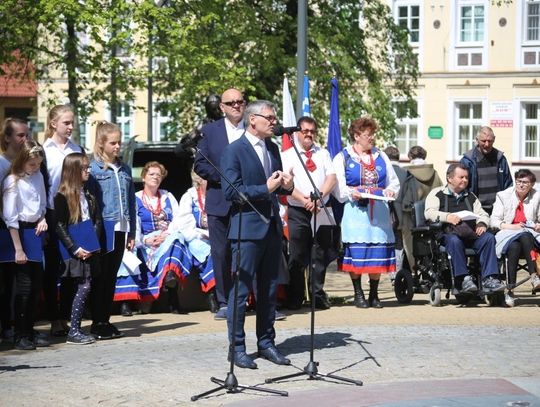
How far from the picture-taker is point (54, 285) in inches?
483

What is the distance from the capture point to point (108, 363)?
34.2 ft

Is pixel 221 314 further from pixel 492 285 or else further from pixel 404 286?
pixel 492 285

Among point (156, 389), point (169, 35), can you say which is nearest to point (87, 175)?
point (156, 389)

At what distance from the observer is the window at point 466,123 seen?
47.9 m

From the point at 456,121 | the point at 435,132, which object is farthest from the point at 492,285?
the point at 456,121

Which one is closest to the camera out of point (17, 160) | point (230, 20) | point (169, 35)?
point (17, 160)

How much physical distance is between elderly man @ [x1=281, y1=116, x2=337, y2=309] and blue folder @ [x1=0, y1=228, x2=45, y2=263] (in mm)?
2927

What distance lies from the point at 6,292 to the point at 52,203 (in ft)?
2.94

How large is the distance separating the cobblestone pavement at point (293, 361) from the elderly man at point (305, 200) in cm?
69

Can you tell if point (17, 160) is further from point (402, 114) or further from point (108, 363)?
point (402, 114)

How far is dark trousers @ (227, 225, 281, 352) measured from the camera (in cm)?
1015

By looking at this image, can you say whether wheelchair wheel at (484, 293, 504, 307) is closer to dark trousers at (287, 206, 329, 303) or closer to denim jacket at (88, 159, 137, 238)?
dark trousers at (287, 206, 329, 303)

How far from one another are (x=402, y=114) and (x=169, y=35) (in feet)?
35.7

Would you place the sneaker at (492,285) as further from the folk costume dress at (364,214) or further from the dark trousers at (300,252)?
the dark trousers at (300,252)
